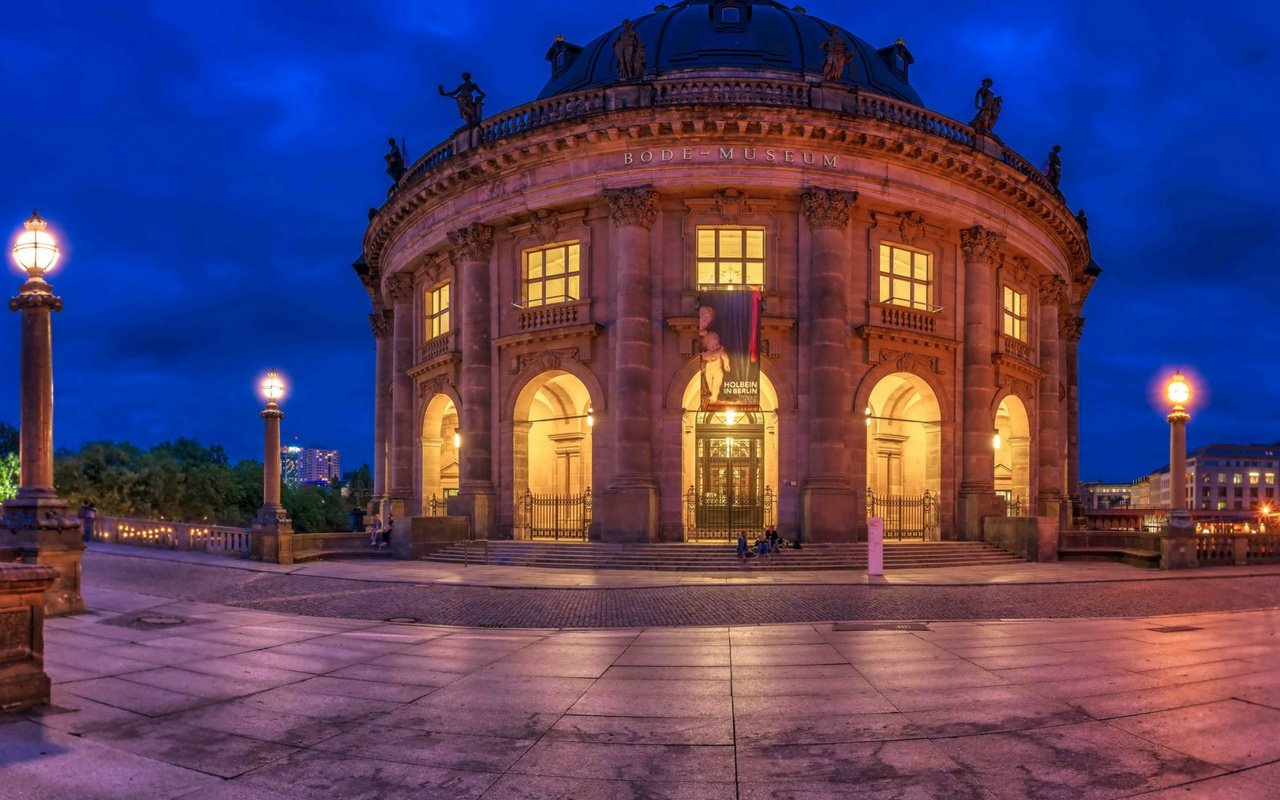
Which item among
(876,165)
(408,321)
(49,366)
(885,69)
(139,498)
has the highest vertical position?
(885,69)

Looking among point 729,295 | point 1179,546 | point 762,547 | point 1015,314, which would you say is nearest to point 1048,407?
point 1015,314

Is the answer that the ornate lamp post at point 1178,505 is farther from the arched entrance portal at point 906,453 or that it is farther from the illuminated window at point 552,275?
the illuminated window at point 552,275

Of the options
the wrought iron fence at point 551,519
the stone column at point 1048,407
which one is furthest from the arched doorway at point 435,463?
the stone column at point 1048,407

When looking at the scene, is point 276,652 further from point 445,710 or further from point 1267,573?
point 1267,573

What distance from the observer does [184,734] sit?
674 centimetres

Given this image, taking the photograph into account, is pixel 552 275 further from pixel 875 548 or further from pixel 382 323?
pixel 382 323

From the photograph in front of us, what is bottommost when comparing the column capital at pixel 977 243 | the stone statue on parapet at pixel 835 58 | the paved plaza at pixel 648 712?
the paved plaza at pixel 648 712

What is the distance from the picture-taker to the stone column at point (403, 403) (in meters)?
36.1

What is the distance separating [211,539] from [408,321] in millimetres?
13319

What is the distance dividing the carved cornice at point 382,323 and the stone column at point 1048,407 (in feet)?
99.8

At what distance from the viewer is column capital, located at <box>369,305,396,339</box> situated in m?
42.0

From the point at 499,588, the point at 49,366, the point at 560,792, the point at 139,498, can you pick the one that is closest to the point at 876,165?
the point at 499,588

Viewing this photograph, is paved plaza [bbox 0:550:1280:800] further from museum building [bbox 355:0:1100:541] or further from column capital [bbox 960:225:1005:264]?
column capital [bbox 960:225:1005:264]

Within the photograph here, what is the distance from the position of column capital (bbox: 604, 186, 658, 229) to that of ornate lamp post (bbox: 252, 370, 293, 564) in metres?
11.8
